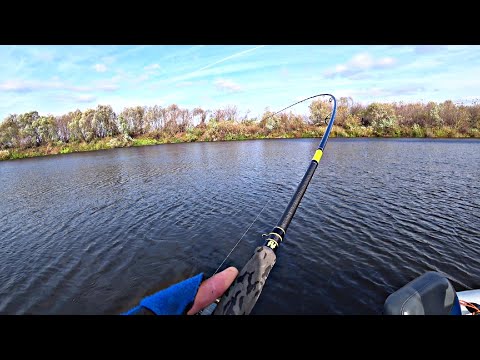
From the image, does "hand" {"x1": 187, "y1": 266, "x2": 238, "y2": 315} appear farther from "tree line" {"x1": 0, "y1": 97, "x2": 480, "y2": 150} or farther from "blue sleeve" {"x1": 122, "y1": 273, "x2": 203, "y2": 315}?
"tree line" {"x1": 0, "y1": 97, "x2": 480, "y2": 150}

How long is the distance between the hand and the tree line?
57660 mm

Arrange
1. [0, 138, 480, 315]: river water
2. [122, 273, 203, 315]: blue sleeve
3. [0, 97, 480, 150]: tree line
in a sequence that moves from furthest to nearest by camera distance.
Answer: [0, 97, 480, 150]: tree line
[0, 138, 480, 315]: river water
[122, 273, 203, 315]: blue sleeve

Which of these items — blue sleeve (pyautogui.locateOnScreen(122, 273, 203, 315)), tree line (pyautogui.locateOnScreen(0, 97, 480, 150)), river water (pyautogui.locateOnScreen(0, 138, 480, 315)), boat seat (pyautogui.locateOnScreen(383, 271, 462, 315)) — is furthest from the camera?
tree line (pyautogui.locateOnScreen(0, 97, 480, 150))

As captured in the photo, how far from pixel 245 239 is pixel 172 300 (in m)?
8.11

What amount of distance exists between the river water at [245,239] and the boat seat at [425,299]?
305 cm

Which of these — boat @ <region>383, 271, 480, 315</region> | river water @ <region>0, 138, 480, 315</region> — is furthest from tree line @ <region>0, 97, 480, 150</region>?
boat @ <region>383, 271, 480, 315</region>

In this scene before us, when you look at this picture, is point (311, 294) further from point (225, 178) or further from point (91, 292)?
point (225, 178)

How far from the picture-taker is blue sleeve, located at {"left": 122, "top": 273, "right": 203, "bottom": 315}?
3467mm

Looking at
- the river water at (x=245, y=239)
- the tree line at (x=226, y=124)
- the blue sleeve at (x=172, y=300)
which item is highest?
the tree line at (x=226, y=124)

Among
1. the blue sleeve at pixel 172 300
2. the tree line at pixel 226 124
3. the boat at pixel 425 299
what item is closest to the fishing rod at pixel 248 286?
the blue sleeve at pixel 172 300

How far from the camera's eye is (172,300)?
3.62 metres

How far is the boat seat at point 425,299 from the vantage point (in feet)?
14.1

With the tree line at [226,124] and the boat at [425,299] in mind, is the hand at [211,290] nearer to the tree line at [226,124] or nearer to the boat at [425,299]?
the boat at [425,299]

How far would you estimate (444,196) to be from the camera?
1557 centimetres
